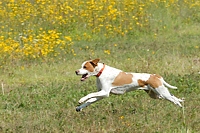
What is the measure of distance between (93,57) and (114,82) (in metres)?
5.06

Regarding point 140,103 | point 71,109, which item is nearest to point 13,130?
point 71,109

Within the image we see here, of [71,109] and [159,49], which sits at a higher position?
[71,109]

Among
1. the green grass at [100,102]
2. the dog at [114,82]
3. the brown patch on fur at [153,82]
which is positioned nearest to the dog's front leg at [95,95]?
the dog at [114,82]

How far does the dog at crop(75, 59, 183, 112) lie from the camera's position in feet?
24.1

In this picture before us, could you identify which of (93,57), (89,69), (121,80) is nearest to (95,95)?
(89,69)

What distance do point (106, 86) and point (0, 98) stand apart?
1896 mm

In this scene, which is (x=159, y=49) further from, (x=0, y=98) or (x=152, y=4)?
(x=0, y=98)

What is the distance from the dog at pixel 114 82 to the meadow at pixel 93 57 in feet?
0.56


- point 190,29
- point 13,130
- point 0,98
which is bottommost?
point 190,29

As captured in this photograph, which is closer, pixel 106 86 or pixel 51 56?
pixel 106 86

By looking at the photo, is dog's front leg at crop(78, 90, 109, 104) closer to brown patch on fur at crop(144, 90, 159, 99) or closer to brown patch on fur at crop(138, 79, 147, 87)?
brown patch on fur at crop(138, 79, 147, 87)

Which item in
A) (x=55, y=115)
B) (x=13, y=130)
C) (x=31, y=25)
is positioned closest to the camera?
(x=13, y=130)

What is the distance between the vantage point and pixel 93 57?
12500mm

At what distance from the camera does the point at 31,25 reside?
1465 centimetres
